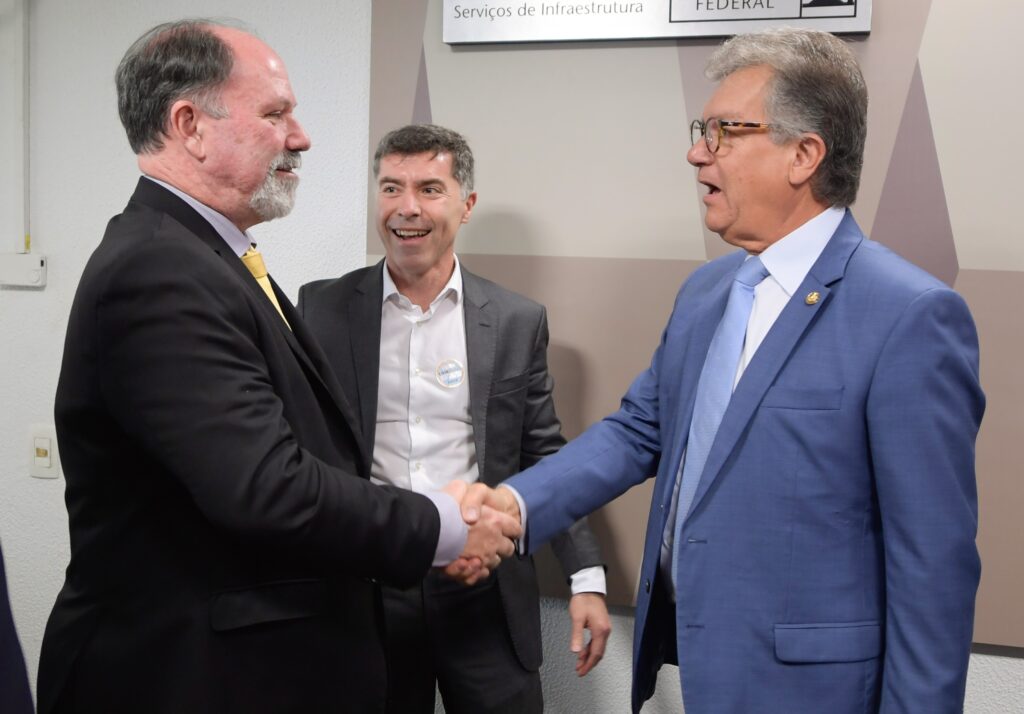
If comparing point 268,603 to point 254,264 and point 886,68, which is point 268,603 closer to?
point 254,264

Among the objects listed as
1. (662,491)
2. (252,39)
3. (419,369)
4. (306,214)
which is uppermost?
(252,39)

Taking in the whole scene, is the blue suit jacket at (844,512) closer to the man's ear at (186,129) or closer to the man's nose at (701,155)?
the man's nose at (701,155)

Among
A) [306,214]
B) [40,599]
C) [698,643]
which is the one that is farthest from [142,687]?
[40,599]

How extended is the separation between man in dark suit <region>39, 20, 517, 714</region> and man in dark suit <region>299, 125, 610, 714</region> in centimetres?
49

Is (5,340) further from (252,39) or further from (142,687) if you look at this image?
(142,687)

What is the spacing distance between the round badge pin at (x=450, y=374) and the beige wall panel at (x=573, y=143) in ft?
1.37

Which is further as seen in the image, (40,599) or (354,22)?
(40,599)

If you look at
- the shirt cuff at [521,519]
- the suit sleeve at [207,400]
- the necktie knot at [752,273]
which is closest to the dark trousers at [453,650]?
the shirt cuff at [521,519]

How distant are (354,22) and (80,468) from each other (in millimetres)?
1520

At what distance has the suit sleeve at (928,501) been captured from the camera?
134 cm

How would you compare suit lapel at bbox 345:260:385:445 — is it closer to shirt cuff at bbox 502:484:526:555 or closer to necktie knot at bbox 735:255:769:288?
shirt cuff at bbox 502:484:526:555

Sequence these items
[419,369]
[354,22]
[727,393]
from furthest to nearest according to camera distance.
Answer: [354,22] < [419,369] < [727,393]

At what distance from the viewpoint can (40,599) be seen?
2.83m

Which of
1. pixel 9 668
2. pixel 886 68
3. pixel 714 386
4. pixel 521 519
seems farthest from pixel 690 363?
pixel 9 668
